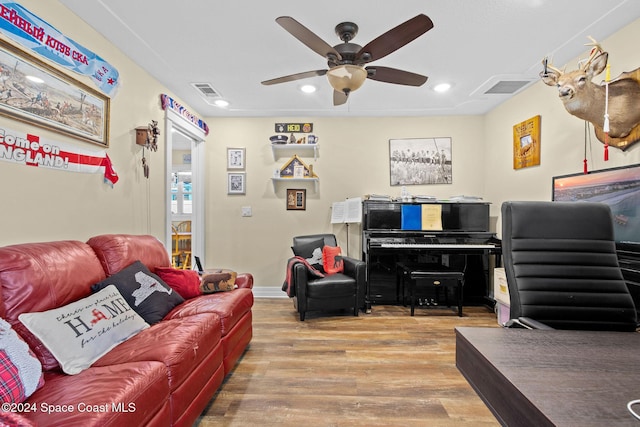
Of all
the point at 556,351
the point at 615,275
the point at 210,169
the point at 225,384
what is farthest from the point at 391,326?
the point at 210,169

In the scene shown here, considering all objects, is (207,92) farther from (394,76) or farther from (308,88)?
(394,76)

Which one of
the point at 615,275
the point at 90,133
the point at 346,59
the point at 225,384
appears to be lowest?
the point at 225,384

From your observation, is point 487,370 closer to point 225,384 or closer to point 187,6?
point 225,384

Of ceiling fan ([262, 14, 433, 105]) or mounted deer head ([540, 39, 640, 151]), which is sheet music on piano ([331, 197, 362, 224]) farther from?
mounted deer head ([540, 39, 640, 151])

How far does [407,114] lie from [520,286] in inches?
125

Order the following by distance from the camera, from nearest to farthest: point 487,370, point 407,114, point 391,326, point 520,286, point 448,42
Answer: point 487,370 → point 520,286 → point 448,42 → point 391,326 → point 407,114

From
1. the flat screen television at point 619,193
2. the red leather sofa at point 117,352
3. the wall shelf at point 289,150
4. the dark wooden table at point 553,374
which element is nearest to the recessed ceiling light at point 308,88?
the wall shelf at point 289,150

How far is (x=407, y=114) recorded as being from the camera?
407 cm

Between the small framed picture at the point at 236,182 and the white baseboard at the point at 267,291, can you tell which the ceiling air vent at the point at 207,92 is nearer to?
the small framed picture at the point at 236,182

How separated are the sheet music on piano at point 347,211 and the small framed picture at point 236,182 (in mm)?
1280

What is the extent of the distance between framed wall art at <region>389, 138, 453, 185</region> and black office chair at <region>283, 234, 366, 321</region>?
157 centimetres

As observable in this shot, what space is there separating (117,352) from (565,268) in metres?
2.15

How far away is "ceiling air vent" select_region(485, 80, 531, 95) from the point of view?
313 centimetres

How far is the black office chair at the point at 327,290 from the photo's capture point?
10.5 feet
